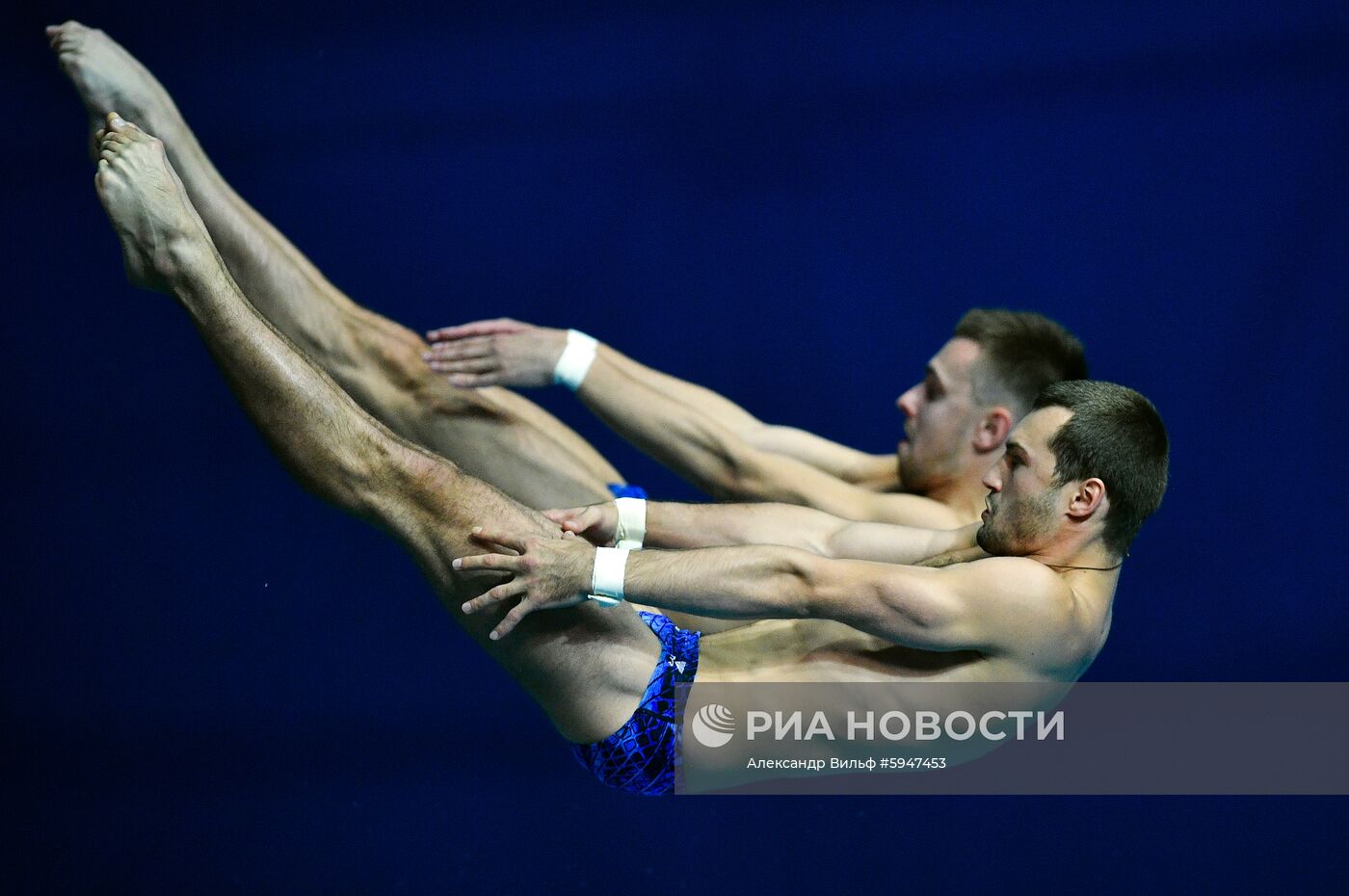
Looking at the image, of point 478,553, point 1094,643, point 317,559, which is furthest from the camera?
point 317,559

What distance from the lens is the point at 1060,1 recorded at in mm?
3863

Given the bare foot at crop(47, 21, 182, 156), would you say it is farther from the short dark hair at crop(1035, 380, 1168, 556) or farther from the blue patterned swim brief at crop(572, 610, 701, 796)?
the short dark hair at crop(1035, 380, 1168, 556)

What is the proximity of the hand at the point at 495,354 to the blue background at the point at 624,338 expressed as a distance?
0.87 meters

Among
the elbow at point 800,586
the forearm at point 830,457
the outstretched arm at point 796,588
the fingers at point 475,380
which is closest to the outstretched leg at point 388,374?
the fingers at point 475,380

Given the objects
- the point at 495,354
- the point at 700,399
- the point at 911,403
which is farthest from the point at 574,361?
the point at 911,403

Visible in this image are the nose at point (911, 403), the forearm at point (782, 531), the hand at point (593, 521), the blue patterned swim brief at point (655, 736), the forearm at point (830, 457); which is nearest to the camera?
the blue patterned swim brief at point (655, 736)

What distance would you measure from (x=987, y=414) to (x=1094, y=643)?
0.71m

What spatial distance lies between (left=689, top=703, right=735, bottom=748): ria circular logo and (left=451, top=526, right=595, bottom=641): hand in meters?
0.40

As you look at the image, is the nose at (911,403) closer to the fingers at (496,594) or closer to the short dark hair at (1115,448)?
the short dark hair at (1115,448)

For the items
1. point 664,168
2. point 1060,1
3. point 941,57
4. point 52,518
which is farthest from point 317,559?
point 1060,1

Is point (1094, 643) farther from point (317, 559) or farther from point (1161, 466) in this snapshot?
point (317, 559)

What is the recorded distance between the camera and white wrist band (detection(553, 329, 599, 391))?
314 cm

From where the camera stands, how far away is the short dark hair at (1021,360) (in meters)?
3.14

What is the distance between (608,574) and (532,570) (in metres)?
0.12
